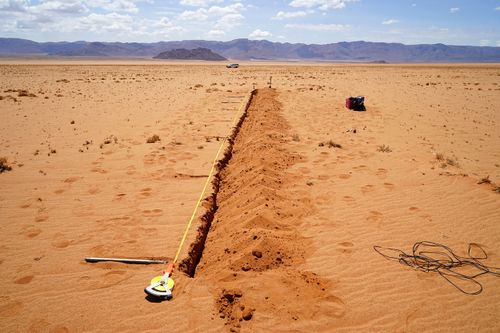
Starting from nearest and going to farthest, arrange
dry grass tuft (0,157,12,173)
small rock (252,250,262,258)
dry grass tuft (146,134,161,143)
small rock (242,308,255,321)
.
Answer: small rock (242,308,255,321), small rock (252,250,262,258), dry grass tuft (0,157,12,173), dry grass tuft (146,134,161,143)

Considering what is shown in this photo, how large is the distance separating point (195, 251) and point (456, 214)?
4.61 metres

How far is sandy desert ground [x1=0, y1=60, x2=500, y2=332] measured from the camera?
3.93m

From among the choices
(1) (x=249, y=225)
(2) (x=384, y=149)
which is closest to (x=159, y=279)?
(1) (x=249, y=225)

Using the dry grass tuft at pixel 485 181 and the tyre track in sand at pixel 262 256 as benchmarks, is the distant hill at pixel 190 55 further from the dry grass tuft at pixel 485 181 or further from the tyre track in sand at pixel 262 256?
the dry grass tuft at pixel 485 181

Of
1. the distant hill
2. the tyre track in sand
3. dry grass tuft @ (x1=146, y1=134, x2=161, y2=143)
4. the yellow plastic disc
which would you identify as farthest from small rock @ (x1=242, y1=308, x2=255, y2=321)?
the distant hill

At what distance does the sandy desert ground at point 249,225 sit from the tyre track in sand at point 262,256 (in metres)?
0.02

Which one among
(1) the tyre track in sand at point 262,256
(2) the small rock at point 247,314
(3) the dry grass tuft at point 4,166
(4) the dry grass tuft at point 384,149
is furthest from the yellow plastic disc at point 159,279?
(4) the dry grass tuft at point 384,149

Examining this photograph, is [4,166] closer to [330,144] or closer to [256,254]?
[256,254]

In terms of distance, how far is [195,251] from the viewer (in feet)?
16.7

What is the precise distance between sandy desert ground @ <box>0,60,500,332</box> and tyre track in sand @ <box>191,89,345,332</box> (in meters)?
0.02

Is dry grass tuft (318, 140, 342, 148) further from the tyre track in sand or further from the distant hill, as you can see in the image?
the distant hill

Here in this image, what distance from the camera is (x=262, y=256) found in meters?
4.81

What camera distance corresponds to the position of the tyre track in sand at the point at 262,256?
12.8ft

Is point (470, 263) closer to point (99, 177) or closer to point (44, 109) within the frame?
point (99, 177)
